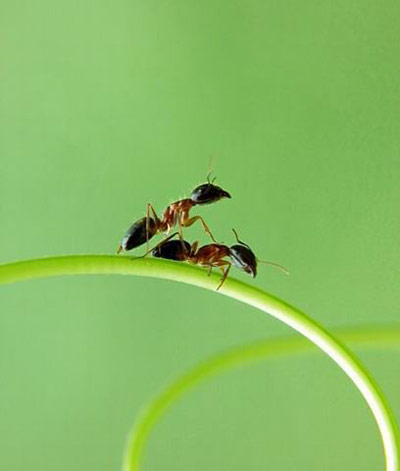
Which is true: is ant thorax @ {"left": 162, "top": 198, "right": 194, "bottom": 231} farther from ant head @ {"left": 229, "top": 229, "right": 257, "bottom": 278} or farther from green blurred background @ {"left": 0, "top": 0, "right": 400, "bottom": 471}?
green blurred background @ {"left": 0, "top": 0, "right": 400, "bottom": 471}

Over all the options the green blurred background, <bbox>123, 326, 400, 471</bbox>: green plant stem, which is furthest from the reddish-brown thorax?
the green blurred background

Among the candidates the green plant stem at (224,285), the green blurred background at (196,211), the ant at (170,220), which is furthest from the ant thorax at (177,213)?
the green blurred background at (196,211)

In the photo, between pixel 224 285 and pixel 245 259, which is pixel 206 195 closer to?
pixel 245 259

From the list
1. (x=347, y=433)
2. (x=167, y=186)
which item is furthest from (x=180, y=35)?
(x=347, y=433)

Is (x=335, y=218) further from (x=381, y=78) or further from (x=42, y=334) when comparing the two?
(x=42, y=334)

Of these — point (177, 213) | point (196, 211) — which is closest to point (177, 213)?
point (177, 213)

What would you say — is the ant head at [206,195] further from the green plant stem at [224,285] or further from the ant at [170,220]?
the green plant stem at [224,285]

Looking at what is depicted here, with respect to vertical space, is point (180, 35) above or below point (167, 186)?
above
